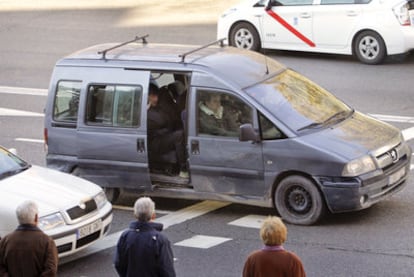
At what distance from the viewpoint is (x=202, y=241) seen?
12.5m

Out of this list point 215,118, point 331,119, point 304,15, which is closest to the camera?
point 215,118

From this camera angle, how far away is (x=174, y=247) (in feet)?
40.6

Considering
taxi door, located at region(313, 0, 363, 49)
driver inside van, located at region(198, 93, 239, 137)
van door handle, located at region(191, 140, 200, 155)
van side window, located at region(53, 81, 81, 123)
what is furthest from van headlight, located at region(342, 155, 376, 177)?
taxi door, located at region(313, 0, 363, 49)

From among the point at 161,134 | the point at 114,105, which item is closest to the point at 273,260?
the point at 161,134

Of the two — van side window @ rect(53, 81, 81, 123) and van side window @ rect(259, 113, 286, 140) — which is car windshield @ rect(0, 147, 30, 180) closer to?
van side window @ rect(53, 81, 81, 123)

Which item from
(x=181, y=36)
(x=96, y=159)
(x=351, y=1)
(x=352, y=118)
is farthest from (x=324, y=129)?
(x=181, y=36)

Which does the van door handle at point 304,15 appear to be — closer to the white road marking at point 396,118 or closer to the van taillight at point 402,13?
the van taillight at point 402,13

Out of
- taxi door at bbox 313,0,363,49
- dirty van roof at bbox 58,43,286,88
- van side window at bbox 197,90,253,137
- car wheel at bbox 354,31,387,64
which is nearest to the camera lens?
van side window at bbox 197,90,253,137

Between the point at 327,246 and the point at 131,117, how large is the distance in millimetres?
3017

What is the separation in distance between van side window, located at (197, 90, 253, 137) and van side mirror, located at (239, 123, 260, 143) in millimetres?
323

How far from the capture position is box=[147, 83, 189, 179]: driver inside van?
44.3ft

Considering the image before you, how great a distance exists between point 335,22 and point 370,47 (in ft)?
2.85

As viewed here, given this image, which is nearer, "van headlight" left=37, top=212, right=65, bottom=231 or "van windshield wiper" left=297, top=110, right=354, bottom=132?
"van headlight" left=37, top=212, right=65, bottom=231

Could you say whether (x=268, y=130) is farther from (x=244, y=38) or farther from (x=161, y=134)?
(x=244, y=38)
